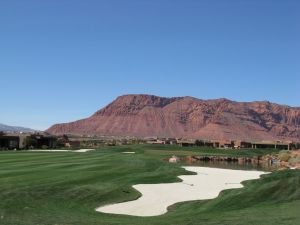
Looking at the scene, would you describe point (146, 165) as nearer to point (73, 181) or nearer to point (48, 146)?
point (73, 181)

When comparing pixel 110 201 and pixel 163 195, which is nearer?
pixel 110 201

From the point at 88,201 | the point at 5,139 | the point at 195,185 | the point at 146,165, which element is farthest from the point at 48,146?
the point at 88,201

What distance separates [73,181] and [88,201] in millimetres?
5910

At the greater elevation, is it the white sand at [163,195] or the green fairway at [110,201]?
the green fairway at [110,201]

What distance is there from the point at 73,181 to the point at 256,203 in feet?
42.6

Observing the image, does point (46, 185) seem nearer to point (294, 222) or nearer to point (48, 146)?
point (294, 222)

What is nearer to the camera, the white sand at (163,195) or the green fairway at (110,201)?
the green fairway at (110,201)

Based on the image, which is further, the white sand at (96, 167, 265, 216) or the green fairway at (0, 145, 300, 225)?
the white sand at (96, 167, 265, 216)

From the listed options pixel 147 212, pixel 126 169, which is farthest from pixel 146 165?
pixel 147 212

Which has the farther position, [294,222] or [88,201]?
[88,201]

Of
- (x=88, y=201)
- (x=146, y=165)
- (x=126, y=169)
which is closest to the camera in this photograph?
(x=88, y=201)

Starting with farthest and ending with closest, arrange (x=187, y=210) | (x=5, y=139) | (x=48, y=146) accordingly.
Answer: (x=48, y=146) < (x=5, y=139) < (x=187, y=210)

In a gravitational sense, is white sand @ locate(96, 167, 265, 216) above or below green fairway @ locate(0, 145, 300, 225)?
below

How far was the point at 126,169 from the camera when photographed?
136 ft
